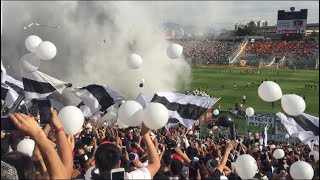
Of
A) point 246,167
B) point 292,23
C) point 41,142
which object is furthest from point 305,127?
point 292,23

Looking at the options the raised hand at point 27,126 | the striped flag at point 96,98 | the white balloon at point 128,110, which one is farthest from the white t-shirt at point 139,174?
the striped flag at point 96,98

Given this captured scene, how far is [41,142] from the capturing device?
2604mm

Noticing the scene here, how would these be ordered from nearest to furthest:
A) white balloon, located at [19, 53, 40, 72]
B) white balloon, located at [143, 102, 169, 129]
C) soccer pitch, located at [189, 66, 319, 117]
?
white balloon, located at [143, 102, 169, 129]
white balloon, located at [19, 53, 40, 72]
soccer pitch, located at [189, 66, 319, 117]

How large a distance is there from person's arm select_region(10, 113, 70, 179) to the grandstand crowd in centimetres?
4473

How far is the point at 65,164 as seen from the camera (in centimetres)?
283

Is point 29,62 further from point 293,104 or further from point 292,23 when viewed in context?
point 292,23

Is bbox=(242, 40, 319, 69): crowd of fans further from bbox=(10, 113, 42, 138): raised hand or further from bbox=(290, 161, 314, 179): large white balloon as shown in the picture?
bbox=(10, 113, 42, 138): raised hand

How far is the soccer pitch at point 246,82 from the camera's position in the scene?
26420 mm

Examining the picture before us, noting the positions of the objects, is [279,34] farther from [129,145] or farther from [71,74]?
[129,145]

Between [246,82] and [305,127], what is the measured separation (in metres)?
29.0

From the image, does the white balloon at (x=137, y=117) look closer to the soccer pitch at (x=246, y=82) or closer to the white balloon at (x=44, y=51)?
the white balloon at (x=44, y=51)

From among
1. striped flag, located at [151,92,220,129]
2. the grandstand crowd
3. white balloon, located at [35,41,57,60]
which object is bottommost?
the grandstand crowd

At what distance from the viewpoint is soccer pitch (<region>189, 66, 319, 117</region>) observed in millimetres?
26420

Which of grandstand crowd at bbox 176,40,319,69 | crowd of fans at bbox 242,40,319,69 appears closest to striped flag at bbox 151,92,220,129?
crowd of fans at bbox 242,40,319,69
